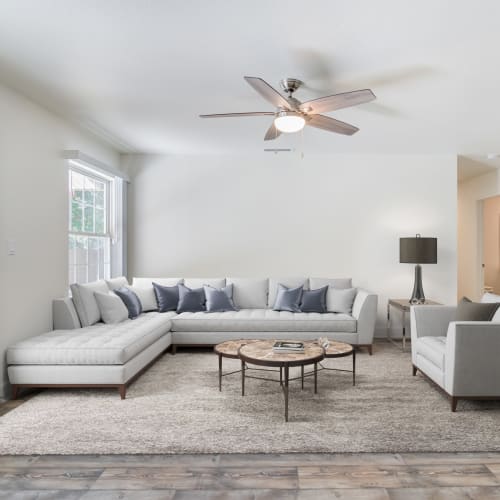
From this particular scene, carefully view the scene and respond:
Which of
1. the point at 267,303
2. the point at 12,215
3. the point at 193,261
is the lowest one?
the point at 267,303

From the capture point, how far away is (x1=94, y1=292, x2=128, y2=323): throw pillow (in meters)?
4.51

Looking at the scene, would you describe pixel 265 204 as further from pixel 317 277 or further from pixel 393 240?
pixel 393 240

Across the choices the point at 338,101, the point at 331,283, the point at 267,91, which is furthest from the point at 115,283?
the point at 338,101

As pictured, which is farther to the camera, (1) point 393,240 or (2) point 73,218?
(1) point 393,240

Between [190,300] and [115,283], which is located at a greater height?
[115,283]

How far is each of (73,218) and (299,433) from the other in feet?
11.8

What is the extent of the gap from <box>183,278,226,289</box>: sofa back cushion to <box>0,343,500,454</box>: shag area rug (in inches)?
69.3

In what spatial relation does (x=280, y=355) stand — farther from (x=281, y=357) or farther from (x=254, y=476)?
(x=254, y=476)

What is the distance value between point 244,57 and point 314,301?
324cm

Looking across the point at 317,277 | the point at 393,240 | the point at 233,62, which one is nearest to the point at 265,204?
the point at 317,277

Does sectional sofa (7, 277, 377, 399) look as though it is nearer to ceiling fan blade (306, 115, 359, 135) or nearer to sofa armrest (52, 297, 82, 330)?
sofa armrest (52, 297, 82, 330)

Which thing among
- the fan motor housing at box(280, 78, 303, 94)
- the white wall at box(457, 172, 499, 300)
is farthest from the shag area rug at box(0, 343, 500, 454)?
the white wall at box(457, 172, 499, 300)

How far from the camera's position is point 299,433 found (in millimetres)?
2816

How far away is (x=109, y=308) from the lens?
4.53 m
